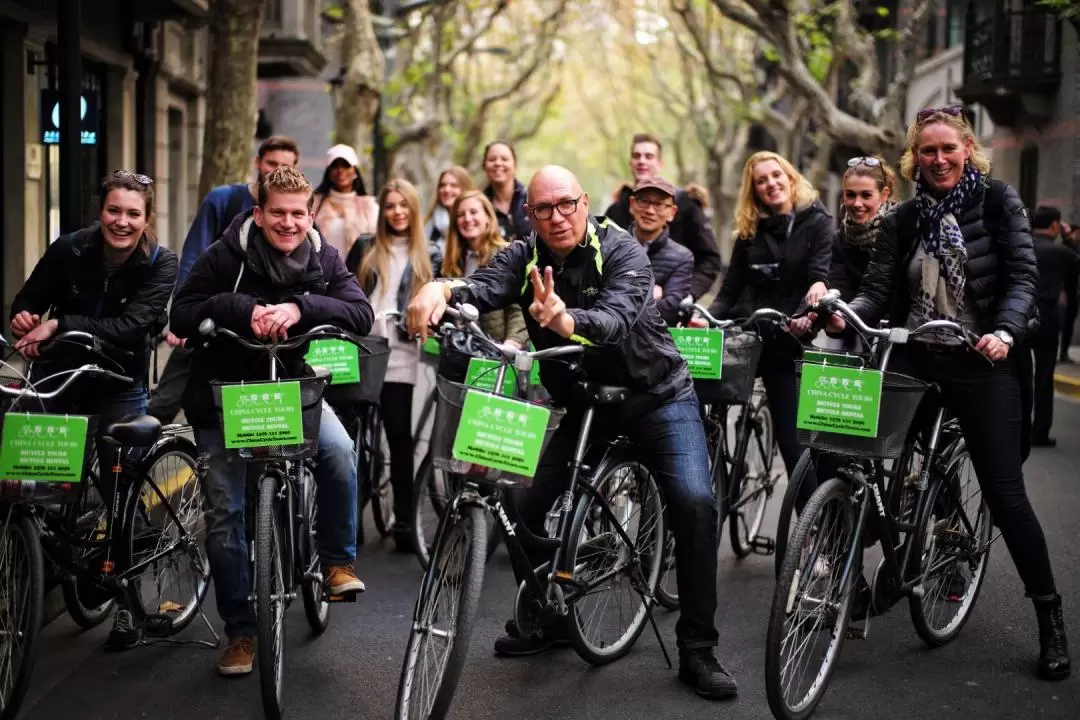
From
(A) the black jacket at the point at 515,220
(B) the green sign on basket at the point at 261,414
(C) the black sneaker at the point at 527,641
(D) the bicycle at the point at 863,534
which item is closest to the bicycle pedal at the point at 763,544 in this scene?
(D) the bicycle at the point at 863,534

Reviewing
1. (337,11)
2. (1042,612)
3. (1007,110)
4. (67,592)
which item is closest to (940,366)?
(1042,612)

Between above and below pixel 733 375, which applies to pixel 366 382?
below

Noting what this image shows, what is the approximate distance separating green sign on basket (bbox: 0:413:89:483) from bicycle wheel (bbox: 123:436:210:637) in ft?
2.49

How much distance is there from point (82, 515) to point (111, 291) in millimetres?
909

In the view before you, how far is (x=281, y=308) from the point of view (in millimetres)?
5418

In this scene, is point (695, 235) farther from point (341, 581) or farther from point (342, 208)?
point (341, 581)

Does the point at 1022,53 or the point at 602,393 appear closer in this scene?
the point at 602,393

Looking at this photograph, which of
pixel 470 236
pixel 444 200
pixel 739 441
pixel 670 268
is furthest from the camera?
pixel 444 200

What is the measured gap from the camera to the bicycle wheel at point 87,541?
18.4 feet

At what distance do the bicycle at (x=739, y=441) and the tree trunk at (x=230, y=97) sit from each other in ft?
21.6

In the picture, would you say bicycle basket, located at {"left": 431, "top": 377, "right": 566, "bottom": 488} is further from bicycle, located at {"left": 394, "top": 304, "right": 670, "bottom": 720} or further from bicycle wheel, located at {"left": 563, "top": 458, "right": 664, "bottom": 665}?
bicycle wheel, located at {"left": 563, "top": 458, "right": 664, "bottom": 665}

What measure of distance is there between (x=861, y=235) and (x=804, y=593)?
91.4 inches

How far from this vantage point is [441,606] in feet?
15.5

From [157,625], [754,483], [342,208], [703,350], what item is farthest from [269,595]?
[342,208]
